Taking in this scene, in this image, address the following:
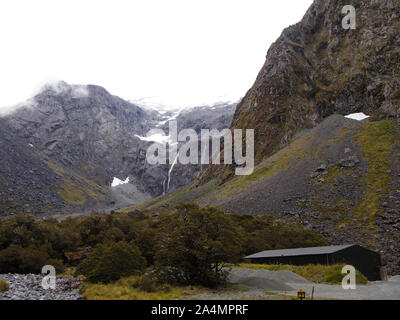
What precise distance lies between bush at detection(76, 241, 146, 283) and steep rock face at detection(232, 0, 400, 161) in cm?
8004

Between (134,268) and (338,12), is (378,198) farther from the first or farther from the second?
(338,12)

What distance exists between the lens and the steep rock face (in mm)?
99750

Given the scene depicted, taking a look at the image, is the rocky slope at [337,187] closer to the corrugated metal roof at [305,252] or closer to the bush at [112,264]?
the corrugated metal roof at [305,252]

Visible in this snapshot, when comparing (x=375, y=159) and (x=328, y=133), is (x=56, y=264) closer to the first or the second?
(x=375, y=159)

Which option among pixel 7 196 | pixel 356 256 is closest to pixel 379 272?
pixel 356 256

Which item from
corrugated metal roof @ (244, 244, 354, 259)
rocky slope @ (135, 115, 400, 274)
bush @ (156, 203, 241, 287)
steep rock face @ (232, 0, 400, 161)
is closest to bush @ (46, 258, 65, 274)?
bush @ (156, 203, 241, 287)

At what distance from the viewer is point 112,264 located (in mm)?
28031

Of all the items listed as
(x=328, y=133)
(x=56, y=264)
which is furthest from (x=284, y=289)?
(x=328, y=133)

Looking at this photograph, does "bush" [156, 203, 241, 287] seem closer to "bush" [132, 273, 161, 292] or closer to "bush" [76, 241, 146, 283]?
"bush" [132, 273, 161, 292]

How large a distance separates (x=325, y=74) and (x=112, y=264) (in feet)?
362

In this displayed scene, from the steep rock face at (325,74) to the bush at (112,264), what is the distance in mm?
80043
